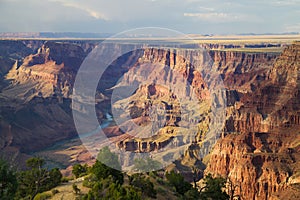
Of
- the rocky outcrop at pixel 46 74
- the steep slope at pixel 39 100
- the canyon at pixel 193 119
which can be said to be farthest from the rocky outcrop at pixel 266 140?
the rocky outcrop at pixel 46 74

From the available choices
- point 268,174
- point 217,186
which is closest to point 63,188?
point 217,186

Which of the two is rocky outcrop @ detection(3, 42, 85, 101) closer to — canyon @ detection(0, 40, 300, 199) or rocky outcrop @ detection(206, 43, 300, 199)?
canyon @ detection(0, 40, 300, 199)

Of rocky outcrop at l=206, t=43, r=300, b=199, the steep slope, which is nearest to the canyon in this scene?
rocky outcrop at l=206, t=43, r=300, b=199

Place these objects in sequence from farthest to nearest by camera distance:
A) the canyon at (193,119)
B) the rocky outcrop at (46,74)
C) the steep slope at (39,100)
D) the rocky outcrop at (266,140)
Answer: the rocky outcrop at (46,74)
the steep slope at (39,100)
the canyon at (193,119)
the rocky outcrop at (266,140)

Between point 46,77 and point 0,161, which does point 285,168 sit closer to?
point 0,161

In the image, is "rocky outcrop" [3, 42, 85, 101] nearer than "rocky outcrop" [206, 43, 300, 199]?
No

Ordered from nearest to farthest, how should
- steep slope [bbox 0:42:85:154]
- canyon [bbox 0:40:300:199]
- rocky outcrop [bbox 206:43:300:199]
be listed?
rocky outcrop [bbox 206:43:300:199], canyon [bbox 0:40:300:199], steep slope [bbox 0:42:85:154]

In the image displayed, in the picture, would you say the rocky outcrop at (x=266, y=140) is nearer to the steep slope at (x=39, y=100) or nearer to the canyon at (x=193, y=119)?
the canyon at (x=193, y=119)

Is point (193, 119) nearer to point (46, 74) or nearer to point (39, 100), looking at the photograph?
point (39, 100)
